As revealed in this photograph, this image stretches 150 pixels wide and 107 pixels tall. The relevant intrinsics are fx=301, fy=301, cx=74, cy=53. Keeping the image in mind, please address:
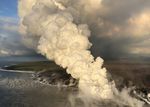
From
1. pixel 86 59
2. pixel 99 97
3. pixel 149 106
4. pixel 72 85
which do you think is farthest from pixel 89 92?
pixel 72 85

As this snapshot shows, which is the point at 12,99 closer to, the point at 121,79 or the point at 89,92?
the point at 89,92

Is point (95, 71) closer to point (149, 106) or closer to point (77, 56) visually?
point (77, 56)

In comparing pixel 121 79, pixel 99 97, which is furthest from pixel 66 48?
pixel 121 79

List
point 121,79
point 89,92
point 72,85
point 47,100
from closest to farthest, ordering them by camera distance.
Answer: point 47,100, point 89,92, point 121,79, point 72,85

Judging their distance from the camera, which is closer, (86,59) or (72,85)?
(86,59)

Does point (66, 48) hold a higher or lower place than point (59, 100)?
higher

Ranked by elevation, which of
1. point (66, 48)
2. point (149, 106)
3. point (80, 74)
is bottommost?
point (149, 106)

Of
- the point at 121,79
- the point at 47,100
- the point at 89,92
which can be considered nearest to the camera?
the point at 47,100

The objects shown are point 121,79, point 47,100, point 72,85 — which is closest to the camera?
point 47,100

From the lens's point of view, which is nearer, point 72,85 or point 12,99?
point 12,99
